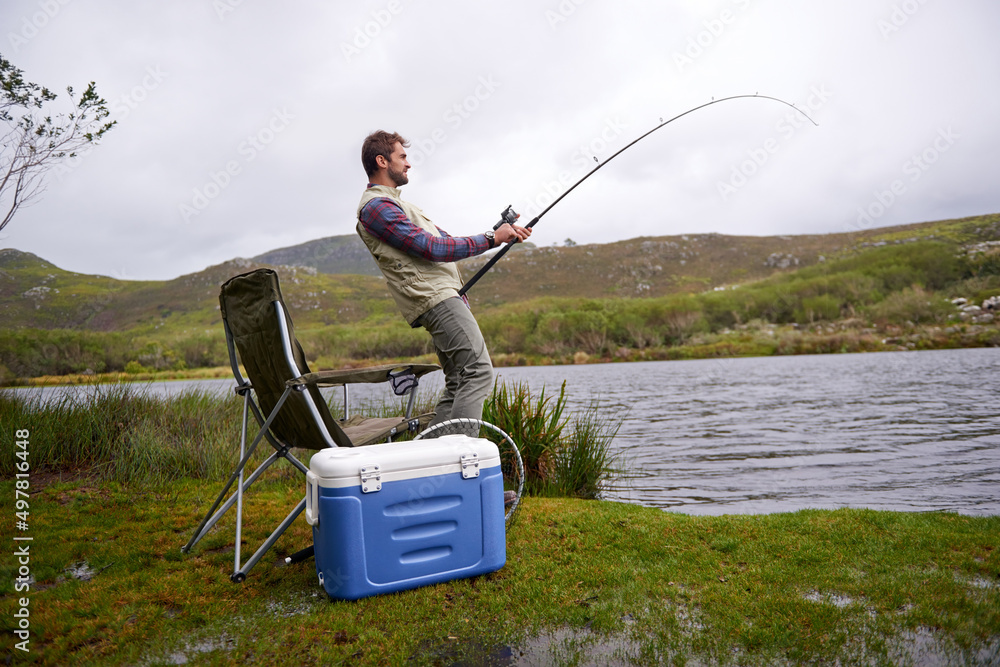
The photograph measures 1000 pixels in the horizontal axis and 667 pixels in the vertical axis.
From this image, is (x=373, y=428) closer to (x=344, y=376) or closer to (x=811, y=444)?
(x=344, y=376)

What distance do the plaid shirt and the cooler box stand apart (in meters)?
0.92


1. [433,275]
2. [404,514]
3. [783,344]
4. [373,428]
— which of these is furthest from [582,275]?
[404,514]

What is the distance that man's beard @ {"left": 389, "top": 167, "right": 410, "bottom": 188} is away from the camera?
3109mm

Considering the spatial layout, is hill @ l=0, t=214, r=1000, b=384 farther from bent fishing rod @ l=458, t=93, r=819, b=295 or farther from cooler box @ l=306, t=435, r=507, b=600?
cooler box @ l=306, t=435, r=507, b=600

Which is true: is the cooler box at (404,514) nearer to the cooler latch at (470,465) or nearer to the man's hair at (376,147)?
the cooler latch at (470,465)

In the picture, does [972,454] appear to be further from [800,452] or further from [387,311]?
[387,311]

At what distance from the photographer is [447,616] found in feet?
7.33

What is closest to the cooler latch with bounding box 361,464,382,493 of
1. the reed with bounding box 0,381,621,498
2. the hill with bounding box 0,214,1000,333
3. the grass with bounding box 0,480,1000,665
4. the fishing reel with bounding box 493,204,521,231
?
the grass with bounding box 0,480,1000,665

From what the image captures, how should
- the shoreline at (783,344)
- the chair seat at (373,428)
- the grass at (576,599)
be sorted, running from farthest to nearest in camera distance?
the shoreline at (783,344) → the chair seat at (373,428) → the grass at (576,599)

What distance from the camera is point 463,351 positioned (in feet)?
9.69

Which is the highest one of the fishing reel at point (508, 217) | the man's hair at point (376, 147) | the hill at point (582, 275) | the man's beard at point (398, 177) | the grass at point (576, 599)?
the hill at point (582, 275)

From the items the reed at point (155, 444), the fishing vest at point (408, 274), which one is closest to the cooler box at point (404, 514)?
the fishing vest at point (408, 274)

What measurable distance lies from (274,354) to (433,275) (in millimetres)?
858

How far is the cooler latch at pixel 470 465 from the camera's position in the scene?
247 centimetres
